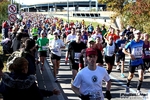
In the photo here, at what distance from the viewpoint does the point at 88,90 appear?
A: 565cm

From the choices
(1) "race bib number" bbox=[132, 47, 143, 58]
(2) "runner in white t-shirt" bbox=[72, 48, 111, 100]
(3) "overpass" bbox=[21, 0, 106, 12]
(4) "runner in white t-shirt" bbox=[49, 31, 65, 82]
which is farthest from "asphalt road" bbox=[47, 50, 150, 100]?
(3) "overpass" bbox=[21, 0, 106, 12]

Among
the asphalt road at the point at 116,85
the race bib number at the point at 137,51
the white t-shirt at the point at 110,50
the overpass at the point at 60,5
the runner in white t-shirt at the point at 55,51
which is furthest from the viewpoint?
the overpass at the point at 60,5

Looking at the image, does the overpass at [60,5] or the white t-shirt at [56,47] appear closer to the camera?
the white t-shirt at [56,47]

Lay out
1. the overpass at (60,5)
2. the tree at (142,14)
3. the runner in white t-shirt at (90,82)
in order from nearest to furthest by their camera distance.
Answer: the runner in white t-shirt at (90,82) → the tree at (142,14) → the overpass at (60,5)

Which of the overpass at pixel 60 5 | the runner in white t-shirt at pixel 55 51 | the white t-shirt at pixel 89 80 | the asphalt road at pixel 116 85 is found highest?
the overpass at pixel 60 5

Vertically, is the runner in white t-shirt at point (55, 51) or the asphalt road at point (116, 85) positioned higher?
the runner in white t-shirt at point (55, 51)

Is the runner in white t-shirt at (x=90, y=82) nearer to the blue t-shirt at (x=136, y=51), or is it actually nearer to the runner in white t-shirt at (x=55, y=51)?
the blue t-shirt at (x=136, y=51)

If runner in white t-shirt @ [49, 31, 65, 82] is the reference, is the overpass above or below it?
above

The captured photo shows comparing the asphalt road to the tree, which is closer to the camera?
the asphalt road

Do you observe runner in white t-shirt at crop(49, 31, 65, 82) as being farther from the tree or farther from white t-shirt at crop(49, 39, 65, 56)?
the tree

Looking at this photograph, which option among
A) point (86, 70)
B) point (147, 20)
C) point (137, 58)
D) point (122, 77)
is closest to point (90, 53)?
point (86, 70)

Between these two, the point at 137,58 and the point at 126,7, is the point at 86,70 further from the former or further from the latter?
the point at 126,7

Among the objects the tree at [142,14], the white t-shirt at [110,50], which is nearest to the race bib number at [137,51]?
the white t-shirt at [110,50]

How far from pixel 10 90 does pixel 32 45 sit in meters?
3.27
